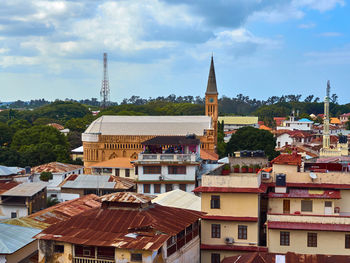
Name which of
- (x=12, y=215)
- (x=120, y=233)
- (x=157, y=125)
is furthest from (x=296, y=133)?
(x=120, y=233)

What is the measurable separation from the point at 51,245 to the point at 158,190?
15865 millimetres

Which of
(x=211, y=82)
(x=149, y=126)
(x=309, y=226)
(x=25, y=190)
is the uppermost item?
(x=211, y=82)

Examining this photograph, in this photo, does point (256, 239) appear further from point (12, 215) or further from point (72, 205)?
point (12, 215)

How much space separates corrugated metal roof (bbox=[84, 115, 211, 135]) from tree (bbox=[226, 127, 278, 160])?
5566 mm

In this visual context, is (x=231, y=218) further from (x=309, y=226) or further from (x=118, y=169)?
(x=118, y=169)

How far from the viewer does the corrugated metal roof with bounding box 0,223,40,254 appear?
22078mm

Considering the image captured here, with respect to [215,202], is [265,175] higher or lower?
higher

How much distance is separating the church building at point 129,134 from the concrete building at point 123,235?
46.9 metres

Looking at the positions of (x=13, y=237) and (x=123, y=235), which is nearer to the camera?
(x=123, y=235)

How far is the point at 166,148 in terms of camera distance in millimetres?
37469

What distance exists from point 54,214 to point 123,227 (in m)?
10.6

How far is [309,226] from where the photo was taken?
2217cm

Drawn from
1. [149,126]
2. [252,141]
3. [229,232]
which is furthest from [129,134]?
[229,232]

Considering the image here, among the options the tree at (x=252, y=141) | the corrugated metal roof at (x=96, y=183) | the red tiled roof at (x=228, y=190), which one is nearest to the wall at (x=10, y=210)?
the corrugated metal roof at (x=96, y=183)
